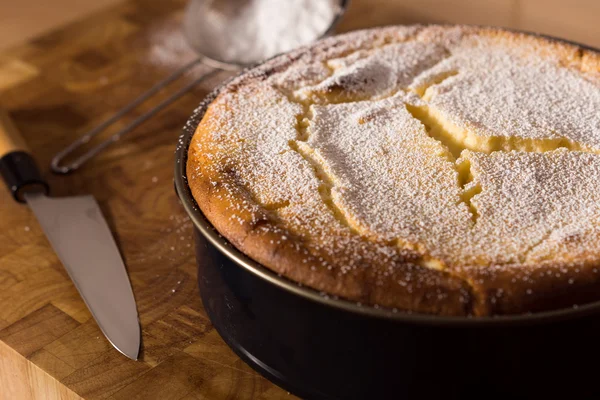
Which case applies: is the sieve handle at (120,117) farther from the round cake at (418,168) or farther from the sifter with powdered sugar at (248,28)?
the round cake at (418,168)

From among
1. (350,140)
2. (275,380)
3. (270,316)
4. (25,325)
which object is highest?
(350,140)

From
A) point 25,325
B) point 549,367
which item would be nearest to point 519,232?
point 549,367

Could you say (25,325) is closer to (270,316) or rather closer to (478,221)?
(270,316)

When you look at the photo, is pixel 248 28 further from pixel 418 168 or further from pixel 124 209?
pixel 418 168

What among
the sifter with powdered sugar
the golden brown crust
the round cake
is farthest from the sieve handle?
the golden brown crust

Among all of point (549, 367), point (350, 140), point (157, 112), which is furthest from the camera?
point (157, 112)

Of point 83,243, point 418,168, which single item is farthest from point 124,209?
point 418,168

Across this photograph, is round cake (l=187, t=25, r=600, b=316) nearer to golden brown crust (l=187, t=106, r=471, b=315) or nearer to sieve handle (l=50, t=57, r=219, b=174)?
golden brown crust (l=187, t=106, r=471, b=315)
